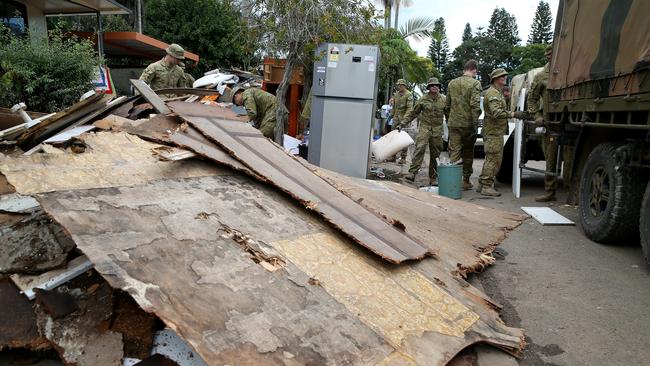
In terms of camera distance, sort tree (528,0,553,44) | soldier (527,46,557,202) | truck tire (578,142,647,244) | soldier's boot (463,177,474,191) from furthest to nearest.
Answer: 1. tree (528,0,553,44)
2. soldier's boot (463,177,474,191)
3. soldier (527,46,557,202)
4. truck tire (578,142,647,244)

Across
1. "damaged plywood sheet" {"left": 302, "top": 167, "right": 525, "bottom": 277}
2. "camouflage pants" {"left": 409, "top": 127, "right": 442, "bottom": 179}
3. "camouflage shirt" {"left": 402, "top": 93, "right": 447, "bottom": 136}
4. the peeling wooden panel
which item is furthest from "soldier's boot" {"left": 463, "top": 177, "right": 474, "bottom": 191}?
the peeling wooden panel

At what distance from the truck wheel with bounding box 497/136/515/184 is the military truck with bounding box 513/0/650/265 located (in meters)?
2.52

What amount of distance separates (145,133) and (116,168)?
2.78ft

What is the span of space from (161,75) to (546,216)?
5627 millimetres

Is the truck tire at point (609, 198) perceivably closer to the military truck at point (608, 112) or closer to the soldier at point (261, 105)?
the military truck at point (608, 112)

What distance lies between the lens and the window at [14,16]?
10.0 metres

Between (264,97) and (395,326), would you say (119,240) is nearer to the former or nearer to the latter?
(395,326)

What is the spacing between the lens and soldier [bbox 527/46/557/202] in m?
6.54

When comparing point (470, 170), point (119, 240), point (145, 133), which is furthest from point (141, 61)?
point (119, 240)

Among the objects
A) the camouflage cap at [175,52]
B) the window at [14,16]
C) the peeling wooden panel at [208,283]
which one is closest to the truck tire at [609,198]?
the peeling wooden panel at [208,283]

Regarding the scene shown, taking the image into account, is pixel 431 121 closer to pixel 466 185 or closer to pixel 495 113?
pixel 466 185

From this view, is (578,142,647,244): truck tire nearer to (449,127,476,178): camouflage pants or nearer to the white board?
the white board

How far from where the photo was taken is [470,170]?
8.06 meters

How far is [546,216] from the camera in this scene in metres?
5.81
